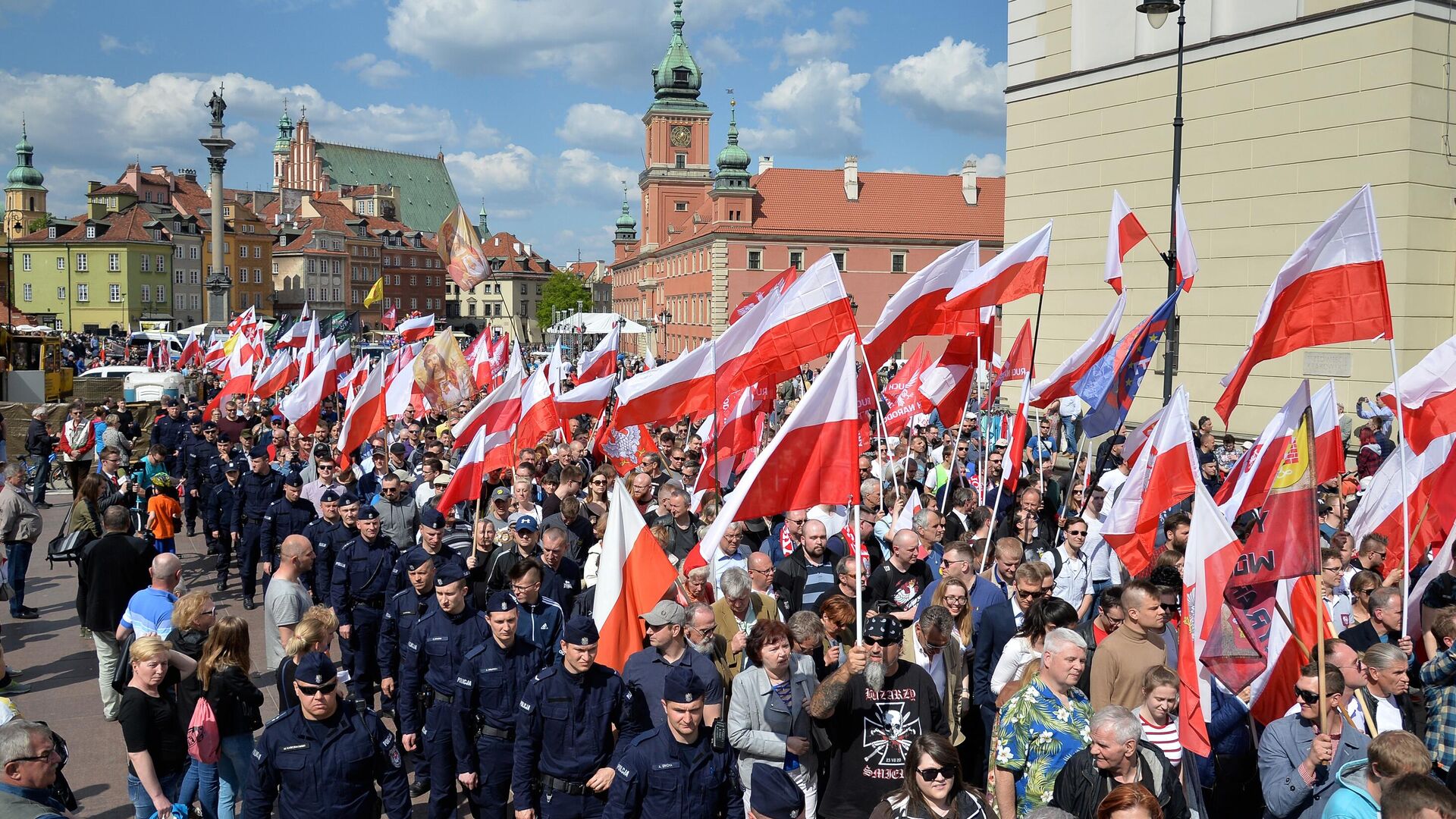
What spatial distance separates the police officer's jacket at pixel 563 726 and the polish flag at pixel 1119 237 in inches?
297

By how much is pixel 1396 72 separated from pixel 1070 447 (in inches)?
345

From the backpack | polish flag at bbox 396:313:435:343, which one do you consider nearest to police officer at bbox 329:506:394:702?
the backpack

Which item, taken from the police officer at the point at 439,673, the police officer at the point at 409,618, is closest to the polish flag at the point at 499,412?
the police officer at the point at 409,618

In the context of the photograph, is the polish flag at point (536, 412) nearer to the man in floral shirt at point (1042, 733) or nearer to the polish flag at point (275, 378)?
the man in floral shirt at point (1042, 733)

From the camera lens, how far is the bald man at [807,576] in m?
8.02

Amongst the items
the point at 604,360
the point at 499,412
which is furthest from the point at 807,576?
the point at 604,360

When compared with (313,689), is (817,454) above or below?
above

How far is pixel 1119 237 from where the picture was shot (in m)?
11.9

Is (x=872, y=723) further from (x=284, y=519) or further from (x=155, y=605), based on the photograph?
(x=284, y=519)

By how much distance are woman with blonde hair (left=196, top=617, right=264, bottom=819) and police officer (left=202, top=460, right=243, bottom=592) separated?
737 cm

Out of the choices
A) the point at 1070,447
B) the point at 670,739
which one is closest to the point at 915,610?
the point at 670,739

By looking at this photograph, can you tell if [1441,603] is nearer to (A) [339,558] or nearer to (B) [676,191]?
(A) [339,558]

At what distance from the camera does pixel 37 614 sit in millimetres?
12281

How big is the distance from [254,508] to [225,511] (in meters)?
1.61
